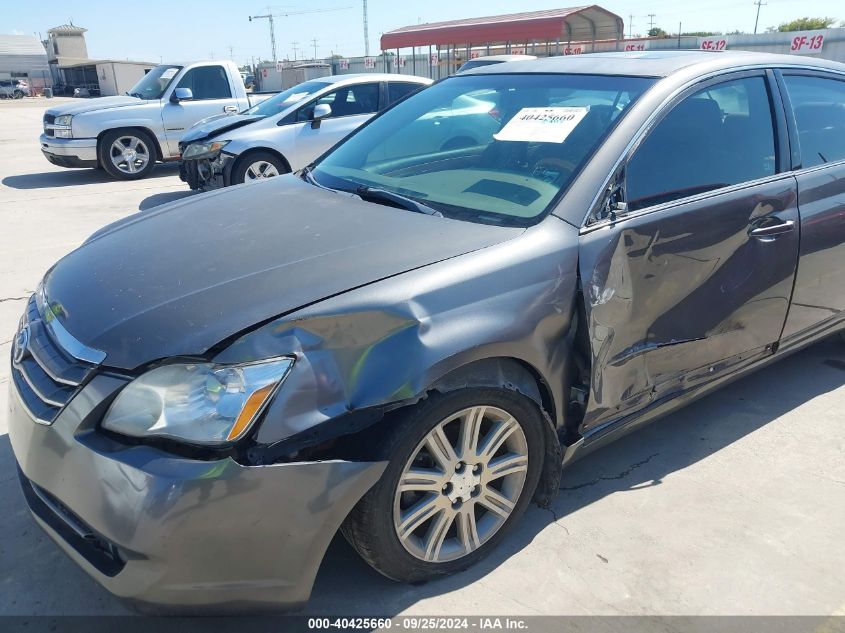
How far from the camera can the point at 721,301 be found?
281cm

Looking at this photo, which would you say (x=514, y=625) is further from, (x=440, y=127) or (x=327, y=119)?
(x=327, y=119)

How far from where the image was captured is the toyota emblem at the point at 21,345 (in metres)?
2.24

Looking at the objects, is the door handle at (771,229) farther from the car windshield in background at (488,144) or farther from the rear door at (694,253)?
the car windshield in background at (488,144)

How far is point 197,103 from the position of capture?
34.9 ft

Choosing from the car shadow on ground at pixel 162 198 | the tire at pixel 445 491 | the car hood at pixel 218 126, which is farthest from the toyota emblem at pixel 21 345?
the car shadow on ground at pixel 162 198

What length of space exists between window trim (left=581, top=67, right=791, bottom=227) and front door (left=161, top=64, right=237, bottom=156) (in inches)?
349

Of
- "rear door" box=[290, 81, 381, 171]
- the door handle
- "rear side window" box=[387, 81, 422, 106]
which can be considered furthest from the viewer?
"rear side window" box=[387, 81, 422, 106]

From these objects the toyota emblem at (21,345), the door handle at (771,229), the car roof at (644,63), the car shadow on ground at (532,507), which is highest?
the car roof at (644,63)

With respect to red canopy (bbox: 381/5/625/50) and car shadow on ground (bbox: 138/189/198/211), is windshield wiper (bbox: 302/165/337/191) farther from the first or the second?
red canopy (bbox: 381/5/625/50)

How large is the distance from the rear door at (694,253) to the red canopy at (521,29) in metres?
21.5

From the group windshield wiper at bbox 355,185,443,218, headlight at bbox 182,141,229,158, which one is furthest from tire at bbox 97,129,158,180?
windshield wiper at bbox 355,185,443,218

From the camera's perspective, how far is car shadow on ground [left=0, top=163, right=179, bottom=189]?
10.1 m

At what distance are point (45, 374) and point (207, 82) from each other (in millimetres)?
9846

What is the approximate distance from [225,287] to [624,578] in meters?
1.67
